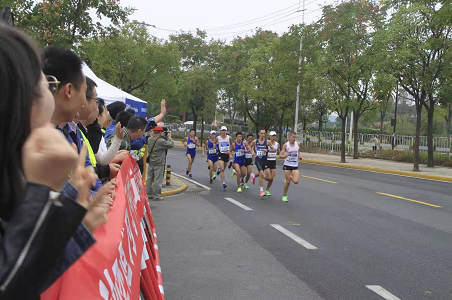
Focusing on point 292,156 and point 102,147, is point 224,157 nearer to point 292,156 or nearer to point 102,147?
point 292,156

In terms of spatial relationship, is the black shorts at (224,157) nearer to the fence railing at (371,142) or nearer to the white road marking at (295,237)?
the white road marking at (295,237)

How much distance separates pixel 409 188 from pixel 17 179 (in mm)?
15533

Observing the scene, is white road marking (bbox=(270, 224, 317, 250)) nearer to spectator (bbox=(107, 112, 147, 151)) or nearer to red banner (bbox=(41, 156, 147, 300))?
spectator (bbox=(107, 112, 147, 151))

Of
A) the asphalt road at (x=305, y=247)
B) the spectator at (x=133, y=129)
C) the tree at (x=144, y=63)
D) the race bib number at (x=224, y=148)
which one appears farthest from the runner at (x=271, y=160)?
the tree at (x=144, y=63)

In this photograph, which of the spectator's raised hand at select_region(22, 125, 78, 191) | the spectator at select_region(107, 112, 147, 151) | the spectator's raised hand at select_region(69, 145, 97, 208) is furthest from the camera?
the spectator at select_region(107, 112, 147, 151)

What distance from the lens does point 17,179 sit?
1.19m

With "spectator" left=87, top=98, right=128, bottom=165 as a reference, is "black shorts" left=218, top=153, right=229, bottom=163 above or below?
below

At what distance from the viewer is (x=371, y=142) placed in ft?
108

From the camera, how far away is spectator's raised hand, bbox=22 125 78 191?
3.61ft

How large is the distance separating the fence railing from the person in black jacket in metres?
28.8

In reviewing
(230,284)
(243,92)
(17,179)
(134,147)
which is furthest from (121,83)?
(17,179)

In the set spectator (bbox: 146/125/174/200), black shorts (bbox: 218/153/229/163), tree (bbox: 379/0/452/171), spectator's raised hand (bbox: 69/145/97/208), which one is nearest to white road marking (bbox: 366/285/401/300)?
spectator's raised hand (bbox: 69/145/97/208)

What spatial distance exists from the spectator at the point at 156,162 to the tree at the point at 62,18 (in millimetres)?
3098

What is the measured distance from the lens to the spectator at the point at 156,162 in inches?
437
